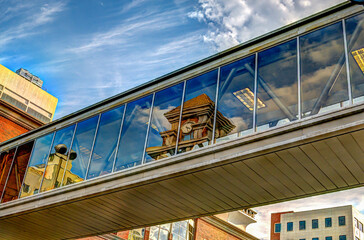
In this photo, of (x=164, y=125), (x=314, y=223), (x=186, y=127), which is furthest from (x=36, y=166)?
(x=314, y=223)

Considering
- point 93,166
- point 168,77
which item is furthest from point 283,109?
point 93,166

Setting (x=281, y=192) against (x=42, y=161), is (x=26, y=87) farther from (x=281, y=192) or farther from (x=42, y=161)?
(x=281, y=192)

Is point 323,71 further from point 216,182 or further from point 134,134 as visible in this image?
point 134,134


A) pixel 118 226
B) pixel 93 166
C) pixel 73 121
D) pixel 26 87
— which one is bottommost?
pixel 118 226

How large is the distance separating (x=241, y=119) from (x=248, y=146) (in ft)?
2.65

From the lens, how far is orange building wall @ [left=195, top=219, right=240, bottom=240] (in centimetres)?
3200

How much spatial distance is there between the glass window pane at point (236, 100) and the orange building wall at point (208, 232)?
22316 millimetres

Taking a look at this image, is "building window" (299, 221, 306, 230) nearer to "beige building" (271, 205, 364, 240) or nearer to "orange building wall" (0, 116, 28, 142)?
"beige building" (271, 205, 364, 240)

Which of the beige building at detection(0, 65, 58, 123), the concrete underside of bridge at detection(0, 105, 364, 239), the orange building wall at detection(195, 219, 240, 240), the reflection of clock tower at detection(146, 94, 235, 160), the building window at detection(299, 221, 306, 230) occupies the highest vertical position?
the building window at detection(299, 221, 306, 230)

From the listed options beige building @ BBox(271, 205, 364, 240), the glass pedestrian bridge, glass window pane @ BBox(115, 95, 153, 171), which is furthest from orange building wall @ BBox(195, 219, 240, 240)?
beige building @ BBox(271, 205, 364, 240)

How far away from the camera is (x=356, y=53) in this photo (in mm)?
8938

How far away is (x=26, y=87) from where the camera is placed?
4431 cm

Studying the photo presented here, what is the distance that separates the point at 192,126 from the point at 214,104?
767 millimetres

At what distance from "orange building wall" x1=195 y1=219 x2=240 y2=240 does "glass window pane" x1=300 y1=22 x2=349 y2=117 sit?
23804mm
